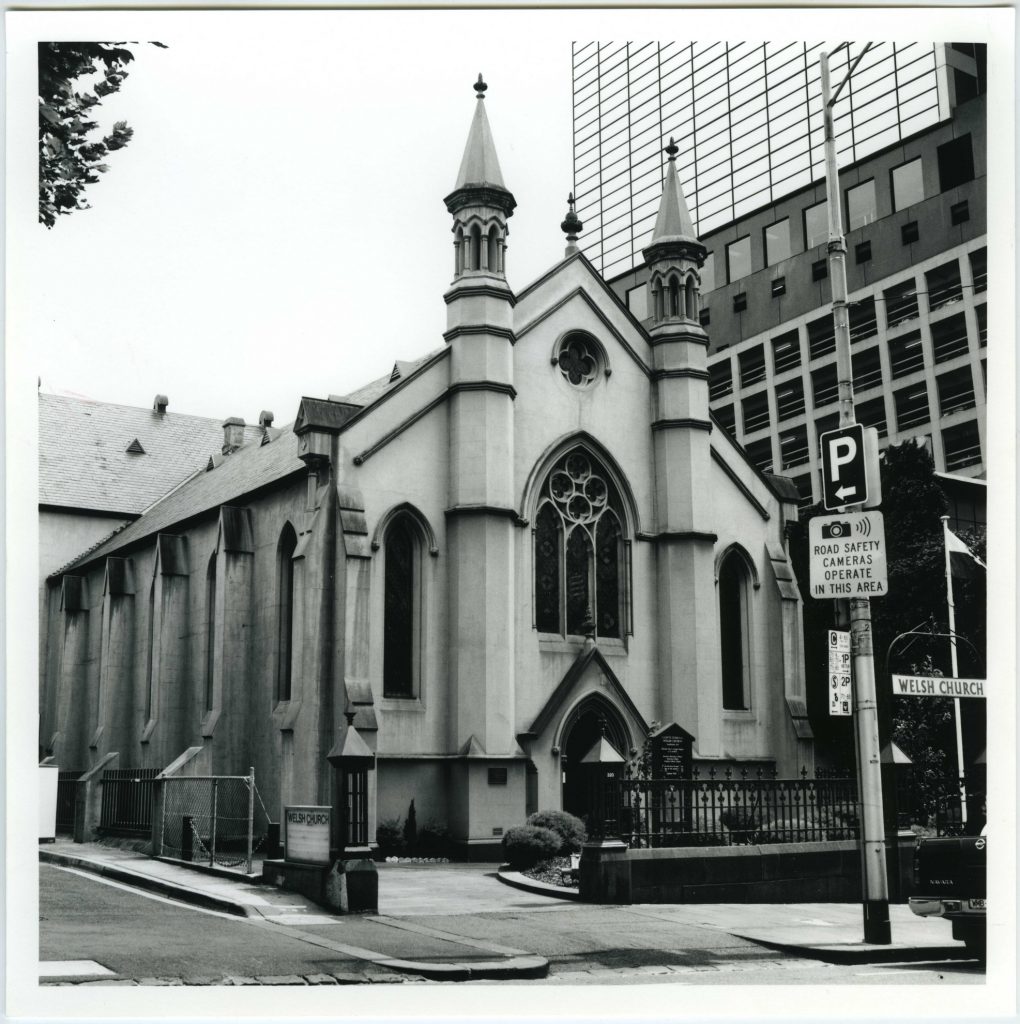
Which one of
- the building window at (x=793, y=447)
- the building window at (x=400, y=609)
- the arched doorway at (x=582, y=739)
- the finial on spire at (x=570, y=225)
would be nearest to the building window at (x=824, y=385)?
the building window at (x=793, y=447)

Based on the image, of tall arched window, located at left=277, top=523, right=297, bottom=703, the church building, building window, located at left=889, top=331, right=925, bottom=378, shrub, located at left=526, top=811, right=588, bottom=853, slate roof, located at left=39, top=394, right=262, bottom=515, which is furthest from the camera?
building window, located at left=889, top=331, right=925, bottom=378

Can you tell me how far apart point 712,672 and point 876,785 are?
608 inches

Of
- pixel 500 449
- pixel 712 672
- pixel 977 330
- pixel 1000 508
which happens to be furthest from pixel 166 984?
pixel 977 330

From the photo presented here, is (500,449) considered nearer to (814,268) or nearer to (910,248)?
(910,248)

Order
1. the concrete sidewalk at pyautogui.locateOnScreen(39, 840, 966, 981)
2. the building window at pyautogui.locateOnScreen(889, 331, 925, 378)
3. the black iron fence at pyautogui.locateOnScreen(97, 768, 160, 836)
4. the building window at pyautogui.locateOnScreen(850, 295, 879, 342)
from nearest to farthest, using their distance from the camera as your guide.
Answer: the concrete sidewalk at pyautogui.locateOnScreen(39, 840, 966, 981) < the black iron fence at pyautogui.locateOnScreen(97, 768, 160, 836) < the building window at pyautogui.locateOnScreen(889, 331, 925, 378) < the building window at pyautogui.locateOnScreen(850, 295, 879, 342)

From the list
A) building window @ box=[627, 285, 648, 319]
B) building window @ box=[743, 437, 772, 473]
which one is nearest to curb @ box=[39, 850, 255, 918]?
building window @ box=[743, 437, 772, 473]

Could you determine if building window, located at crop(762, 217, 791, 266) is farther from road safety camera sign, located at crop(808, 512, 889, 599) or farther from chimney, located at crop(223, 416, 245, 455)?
road safety camera sign, located at crop(808, 512, 889, 599)

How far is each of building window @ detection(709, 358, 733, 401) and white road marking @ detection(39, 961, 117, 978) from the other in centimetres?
4828

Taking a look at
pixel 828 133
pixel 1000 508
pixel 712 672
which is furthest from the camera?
pixel 712 672

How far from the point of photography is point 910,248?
46875mm

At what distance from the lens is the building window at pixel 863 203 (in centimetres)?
4891

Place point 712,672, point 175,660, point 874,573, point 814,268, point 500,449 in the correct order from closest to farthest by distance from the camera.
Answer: point 874,573 → point 500,449 → point 712,672 → point 175,660 → point 814,268

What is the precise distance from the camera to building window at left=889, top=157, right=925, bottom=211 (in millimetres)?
44312

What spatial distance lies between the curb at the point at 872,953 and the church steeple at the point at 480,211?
18357 millimetres
